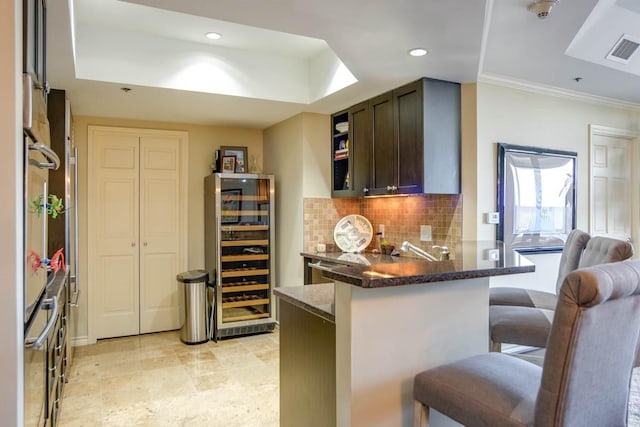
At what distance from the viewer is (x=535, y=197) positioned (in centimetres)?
365

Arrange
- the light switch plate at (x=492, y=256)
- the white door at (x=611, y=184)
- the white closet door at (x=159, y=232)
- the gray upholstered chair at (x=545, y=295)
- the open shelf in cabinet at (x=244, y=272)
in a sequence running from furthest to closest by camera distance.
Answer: the white closet door at (x=159, y=232)
the open shelf in cabinet at (x=244, y=272)
the white door at (x=611, y=184)
the gray upholstered chair at (x=545, y=295)
the light switch plate at (x=492, y=256)

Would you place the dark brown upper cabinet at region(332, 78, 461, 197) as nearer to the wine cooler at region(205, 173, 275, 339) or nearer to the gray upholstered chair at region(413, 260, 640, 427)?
the wine cooler at region(205, 173, 275, 339)

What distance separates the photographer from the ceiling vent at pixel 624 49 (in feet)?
10.1

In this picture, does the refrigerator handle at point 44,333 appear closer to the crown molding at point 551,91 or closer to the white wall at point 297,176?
the white wall at point 297,176

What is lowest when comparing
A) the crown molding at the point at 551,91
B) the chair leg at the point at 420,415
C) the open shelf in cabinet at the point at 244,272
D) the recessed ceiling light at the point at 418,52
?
the chair leg at the point at 420,415

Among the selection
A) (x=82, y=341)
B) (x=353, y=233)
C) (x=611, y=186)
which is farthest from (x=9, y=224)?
(x=611, y=186)

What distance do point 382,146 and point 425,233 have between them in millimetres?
839

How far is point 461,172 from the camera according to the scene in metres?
3.46

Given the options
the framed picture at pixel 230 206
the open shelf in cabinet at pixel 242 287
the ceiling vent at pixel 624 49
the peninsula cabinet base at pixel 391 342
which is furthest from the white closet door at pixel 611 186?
the framed picture at pixel 230 206

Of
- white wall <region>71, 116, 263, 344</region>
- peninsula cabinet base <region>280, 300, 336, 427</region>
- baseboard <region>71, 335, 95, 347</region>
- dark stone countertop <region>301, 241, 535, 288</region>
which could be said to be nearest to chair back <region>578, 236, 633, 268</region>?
dark stone countertop <region>301, 241, 535, 288</region>

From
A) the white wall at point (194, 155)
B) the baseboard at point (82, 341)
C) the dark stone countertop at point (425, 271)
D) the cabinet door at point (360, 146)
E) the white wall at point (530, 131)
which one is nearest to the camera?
the dark stone countertop at point (425, 271)

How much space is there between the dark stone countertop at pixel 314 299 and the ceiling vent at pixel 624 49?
9.02 ft

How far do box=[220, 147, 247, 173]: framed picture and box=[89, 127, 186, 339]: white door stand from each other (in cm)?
53

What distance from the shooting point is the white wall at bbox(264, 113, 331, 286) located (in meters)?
4.42
